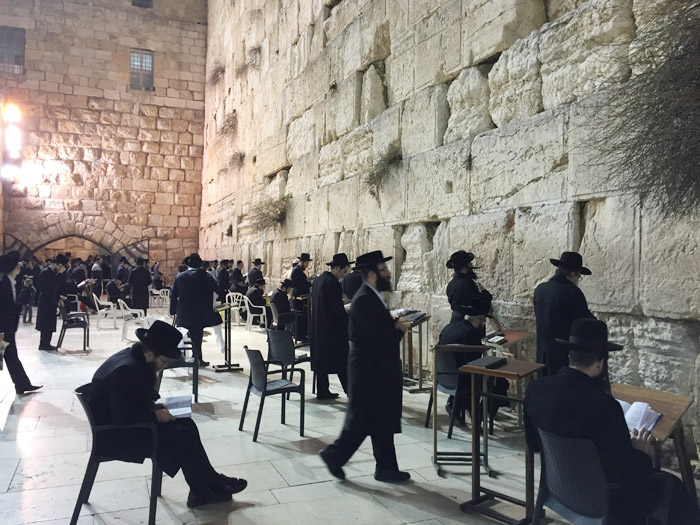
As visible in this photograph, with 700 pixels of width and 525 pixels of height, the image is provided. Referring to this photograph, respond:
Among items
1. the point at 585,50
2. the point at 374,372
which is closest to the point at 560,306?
the point at 374,372

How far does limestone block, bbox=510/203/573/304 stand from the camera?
454 centimetres

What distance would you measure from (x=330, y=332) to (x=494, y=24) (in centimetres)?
337

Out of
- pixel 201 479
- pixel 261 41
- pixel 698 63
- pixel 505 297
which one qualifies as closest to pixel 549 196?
pixel 505 297

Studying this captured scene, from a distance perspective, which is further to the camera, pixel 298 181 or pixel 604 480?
pixel 298 181

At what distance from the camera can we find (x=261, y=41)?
1244cm

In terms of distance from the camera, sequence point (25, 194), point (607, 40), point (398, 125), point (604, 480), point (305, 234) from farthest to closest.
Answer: point (25, 194) < point (305, 234) < point (398, 125) < point (607, 40) < point (604, 480)

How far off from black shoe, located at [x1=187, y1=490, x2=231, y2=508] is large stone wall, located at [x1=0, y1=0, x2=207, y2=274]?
1612cm

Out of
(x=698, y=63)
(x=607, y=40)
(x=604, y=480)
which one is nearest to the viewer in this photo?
(x=604, y=480)

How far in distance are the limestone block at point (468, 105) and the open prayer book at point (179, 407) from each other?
389 centimetres

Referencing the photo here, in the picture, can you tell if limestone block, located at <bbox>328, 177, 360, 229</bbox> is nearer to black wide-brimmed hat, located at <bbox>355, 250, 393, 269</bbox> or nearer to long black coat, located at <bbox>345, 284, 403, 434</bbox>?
black wide-brimmed hat, located at <bbox>355, 250, 393, 269</bbox>

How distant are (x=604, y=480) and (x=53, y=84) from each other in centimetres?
1912

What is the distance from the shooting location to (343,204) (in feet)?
27.5

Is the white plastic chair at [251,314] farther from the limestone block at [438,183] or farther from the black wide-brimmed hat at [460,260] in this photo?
the black wide-brimmed hat at [460,260]

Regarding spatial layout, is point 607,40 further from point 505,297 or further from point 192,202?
point 192,202
